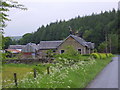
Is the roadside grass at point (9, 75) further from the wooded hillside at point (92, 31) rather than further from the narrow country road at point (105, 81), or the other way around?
the wooded hillside at point (92, 31)

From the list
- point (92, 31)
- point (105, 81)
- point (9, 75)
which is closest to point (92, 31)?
point (92, 31)

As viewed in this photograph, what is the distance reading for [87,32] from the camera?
261 feet

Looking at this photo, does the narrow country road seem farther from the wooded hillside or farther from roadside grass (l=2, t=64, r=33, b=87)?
the wooded hillside

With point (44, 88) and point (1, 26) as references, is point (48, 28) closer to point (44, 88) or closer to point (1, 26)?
point (44, 88)

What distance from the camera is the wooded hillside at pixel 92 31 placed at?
7250cm

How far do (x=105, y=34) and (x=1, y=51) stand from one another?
8457 cm

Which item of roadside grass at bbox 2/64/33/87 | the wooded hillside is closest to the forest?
the wooded hillside

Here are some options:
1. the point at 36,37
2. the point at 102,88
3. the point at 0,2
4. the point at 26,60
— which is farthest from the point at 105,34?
the point at 0,2

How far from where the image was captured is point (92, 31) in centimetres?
8350

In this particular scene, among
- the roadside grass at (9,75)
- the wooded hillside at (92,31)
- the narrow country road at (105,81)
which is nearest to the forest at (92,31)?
the wooded hillside at (92,31)

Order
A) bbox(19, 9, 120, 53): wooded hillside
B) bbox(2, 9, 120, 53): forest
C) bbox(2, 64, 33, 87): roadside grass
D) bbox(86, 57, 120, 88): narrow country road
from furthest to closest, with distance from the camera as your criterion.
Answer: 1. bbox(19, 9, 120, 53): wooded hillside
2. bbox(2, 9, 120, 53): forest
3. bbox(86, 57, 120, 88): narrow country road
4. bbox(2, 64, 33, 87): roadside grass

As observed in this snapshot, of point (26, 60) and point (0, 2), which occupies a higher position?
point (0, 2)

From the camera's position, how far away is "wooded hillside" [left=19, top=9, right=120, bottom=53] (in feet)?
238

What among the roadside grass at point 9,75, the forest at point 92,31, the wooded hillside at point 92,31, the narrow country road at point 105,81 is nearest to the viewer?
the roadside grass at point 9,75
